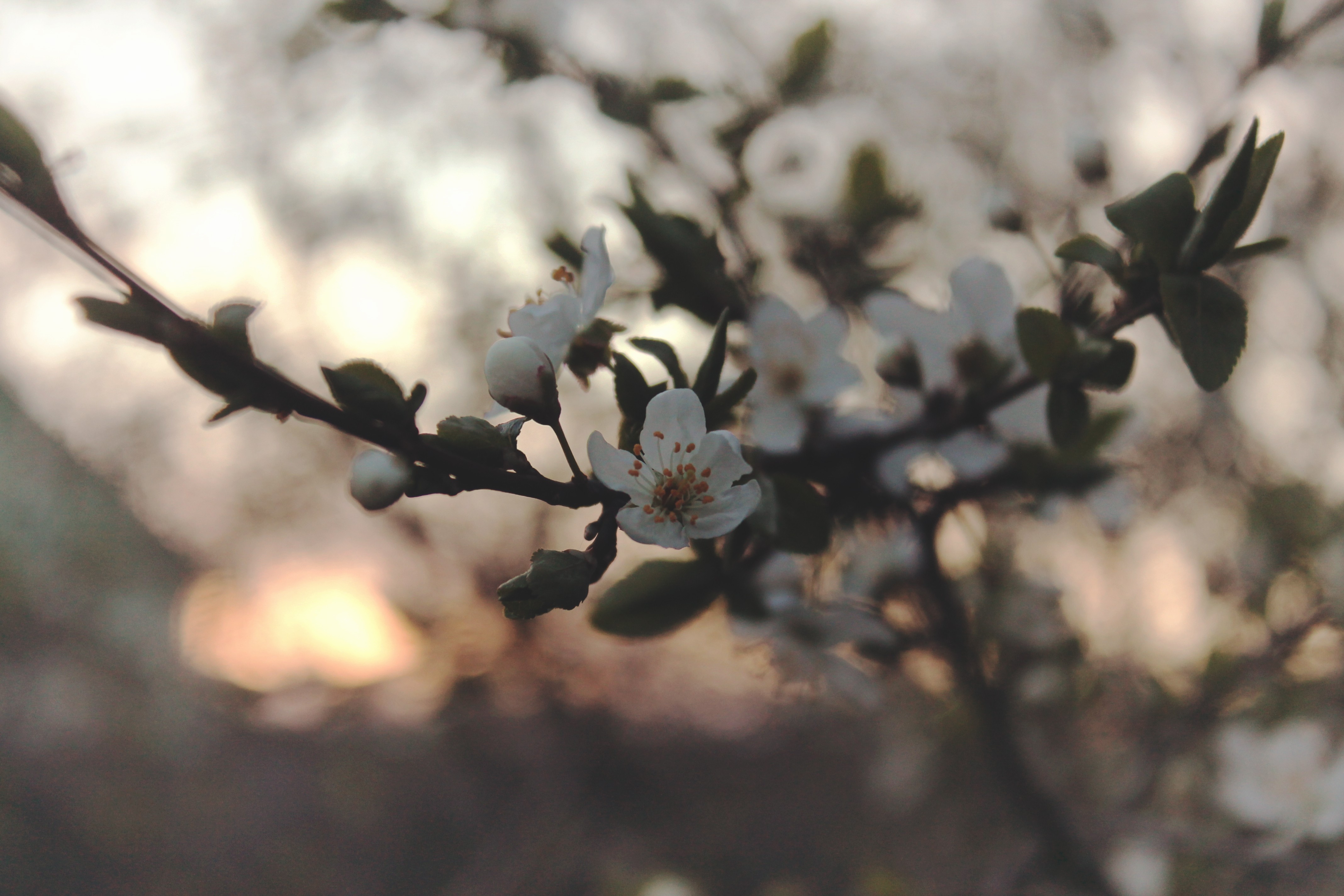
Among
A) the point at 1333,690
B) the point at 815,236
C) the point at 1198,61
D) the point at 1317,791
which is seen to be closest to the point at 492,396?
the point at 815,236

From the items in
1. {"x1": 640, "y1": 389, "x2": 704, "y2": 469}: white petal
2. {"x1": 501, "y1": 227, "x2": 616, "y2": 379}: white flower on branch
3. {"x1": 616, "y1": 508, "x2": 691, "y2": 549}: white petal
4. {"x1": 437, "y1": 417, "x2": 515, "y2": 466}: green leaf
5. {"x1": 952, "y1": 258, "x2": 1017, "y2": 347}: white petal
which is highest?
{"x1": 952, "y1": 258, "x2": 1017, "y2": 347}: white petal

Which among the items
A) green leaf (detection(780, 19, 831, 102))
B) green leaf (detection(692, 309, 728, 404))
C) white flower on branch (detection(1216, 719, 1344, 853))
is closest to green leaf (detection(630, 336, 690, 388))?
green leaf (detection(692, 309, 728, 404))

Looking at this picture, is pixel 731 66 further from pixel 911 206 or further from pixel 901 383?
pixel 901 383

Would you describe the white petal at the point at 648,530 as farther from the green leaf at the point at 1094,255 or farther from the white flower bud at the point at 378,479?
the green leaf at the point at 1094,255

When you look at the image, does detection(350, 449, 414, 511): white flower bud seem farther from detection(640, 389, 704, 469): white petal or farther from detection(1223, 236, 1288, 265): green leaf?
detection(1223, 236, 1288, 265): green leaf

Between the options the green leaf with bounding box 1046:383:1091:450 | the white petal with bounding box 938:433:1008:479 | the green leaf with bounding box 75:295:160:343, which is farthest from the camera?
the white petal with bounding box 938:433:1008:479

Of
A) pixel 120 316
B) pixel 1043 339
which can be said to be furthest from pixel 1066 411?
pixel 120 316

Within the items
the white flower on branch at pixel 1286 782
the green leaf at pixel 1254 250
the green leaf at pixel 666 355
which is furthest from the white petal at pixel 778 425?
the white flower on branch at pixel 1286 782
